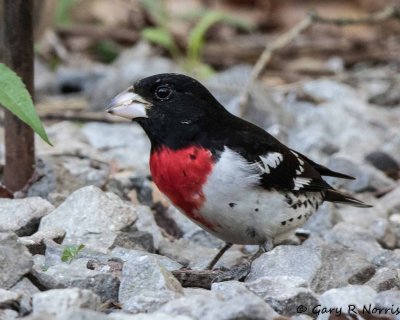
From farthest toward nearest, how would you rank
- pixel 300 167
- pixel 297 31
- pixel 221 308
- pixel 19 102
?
pixel 297 31, pixel 300 167, pixel 19 102, pixel 221 308

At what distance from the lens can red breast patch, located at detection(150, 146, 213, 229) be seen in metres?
3.38

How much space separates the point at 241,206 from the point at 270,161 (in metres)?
0.30

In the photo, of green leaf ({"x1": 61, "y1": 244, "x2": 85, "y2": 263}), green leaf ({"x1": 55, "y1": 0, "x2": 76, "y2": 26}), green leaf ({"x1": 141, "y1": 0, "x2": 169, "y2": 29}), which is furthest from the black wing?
green leaf ({"x1": 55, "y1": 0, "x2": 76, "y2": 26})

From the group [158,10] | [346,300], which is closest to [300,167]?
[346,300]

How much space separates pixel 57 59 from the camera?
295 inches

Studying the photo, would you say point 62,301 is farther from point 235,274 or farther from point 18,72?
point 18,72

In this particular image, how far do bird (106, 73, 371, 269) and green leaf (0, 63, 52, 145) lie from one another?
61 centimetres

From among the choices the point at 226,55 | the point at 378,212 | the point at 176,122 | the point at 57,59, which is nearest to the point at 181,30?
the point at 226,55

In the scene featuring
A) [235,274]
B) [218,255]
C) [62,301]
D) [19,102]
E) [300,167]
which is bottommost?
[218,255]

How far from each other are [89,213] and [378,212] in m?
1.67

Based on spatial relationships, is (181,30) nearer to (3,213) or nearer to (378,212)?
(378,212)

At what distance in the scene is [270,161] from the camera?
3615 millimetres

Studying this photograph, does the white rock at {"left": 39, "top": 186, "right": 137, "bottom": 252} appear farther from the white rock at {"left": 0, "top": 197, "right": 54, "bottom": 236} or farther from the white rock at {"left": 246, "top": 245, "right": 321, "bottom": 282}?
the white rock at {"left": 246, "top": 245, "right": 321, "bottom": 282}

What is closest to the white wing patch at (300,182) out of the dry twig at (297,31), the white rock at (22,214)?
the white rock at (22,214)
